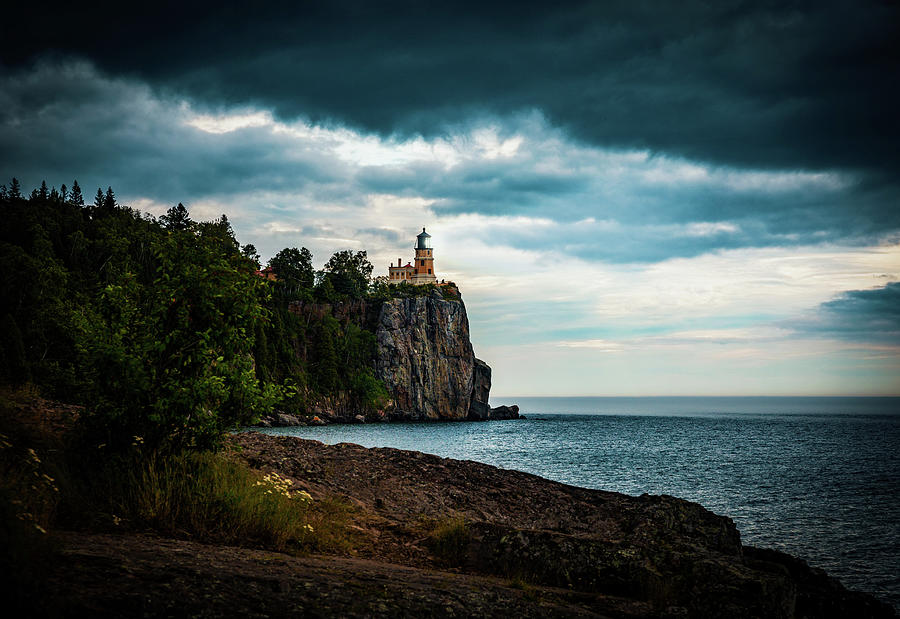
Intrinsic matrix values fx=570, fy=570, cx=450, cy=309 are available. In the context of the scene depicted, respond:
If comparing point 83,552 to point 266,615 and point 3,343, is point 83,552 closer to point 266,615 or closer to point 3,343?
point 266,615

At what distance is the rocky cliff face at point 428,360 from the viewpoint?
444ft

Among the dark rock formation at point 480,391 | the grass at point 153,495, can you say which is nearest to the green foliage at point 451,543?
the grass at point 153,495

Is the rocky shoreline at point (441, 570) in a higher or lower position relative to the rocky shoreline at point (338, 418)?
higher

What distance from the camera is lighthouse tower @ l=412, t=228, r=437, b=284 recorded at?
167 metres

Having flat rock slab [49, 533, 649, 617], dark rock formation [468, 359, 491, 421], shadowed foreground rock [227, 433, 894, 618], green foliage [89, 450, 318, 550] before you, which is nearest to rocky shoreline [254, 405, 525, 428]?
dark rock formation [468, 359, 491, 421]

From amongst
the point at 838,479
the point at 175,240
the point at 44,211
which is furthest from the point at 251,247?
the point at 175,240

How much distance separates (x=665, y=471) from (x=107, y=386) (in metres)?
47.7

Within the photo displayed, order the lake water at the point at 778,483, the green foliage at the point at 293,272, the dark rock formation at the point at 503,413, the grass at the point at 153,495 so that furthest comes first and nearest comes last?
the dark rock formation at the point at 503,413 → the green foliage at the point at 293,272 → the lake water at the point at 778,483 → the grass at the point at 153,495

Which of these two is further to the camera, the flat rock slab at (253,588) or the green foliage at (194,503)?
the green foliage at (194,503)

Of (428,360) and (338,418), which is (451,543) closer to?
(338,418)

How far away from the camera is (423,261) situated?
16900cm

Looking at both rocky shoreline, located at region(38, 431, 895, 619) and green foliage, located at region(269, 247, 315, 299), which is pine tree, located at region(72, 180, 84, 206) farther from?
rocky shoreline, located at region(38, 431, 895, 619)

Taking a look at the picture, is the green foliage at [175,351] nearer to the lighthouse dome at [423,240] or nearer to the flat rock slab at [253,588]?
the flat rock slab at [253,588]

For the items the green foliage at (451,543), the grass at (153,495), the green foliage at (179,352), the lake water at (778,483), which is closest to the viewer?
the grass at (153,495)
